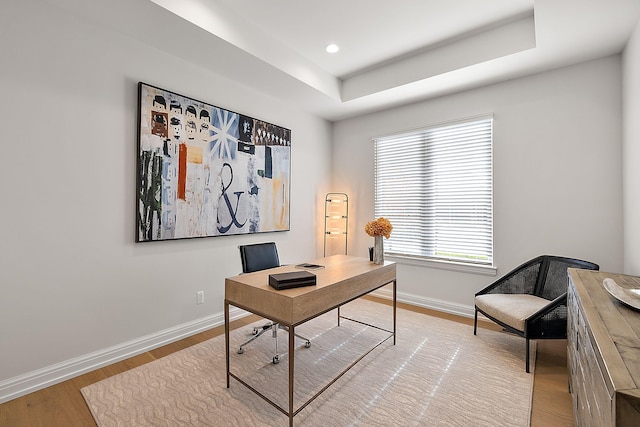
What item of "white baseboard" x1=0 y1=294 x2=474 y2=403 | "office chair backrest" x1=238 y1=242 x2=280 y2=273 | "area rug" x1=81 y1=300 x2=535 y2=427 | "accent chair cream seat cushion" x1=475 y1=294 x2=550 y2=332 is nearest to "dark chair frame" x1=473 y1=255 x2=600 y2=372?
"accent chair cream seat cushion" x1=475 y1=294 x2=550 y2=332

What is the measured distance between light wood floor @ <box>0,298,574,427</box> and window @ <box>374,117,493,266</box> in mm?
1301

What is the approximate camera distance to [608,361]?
896 millimetres

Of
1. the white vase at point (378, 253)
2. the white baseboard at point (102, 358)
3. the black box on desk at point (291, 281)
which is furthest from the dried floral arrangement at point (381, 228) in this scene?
the white baseboard at point (102, 358)

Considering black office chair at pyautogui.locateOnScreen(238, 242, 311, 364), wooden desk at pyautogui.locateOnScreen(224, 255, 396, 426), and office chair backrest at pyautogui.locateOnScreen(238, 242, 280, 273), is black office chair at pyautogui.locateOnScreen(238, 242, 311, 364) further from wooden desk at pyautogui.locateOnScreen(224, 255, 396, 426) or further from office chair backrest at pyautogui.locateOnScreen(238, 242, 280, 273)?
wooden desk at pyautogui.locateOnScreen(224, 255, 396, 426)

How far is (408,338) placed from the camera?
9.66ft

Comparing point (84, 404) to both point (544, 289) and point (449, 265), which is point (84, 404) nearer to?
point (449, 265)

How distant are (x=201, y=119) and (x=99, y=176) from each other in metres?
1.09

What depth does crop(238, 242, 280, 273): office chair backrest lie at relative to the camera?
2.87 m

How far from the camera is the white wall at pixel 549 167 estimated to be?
110 inches

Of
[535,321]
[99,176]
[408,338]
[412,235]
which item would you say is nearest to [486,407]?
[535,321]

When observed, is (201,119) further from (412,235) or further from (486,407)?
(486,407)

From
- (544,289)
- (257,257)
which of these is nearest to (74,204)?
(257,257)

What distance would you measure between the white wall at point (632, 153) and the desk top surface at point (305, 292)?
1998mm

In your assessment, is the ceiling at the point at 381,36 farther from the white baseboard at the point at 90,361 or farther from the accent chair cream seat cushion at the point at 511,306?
the white baseboard at the point at 90,361
